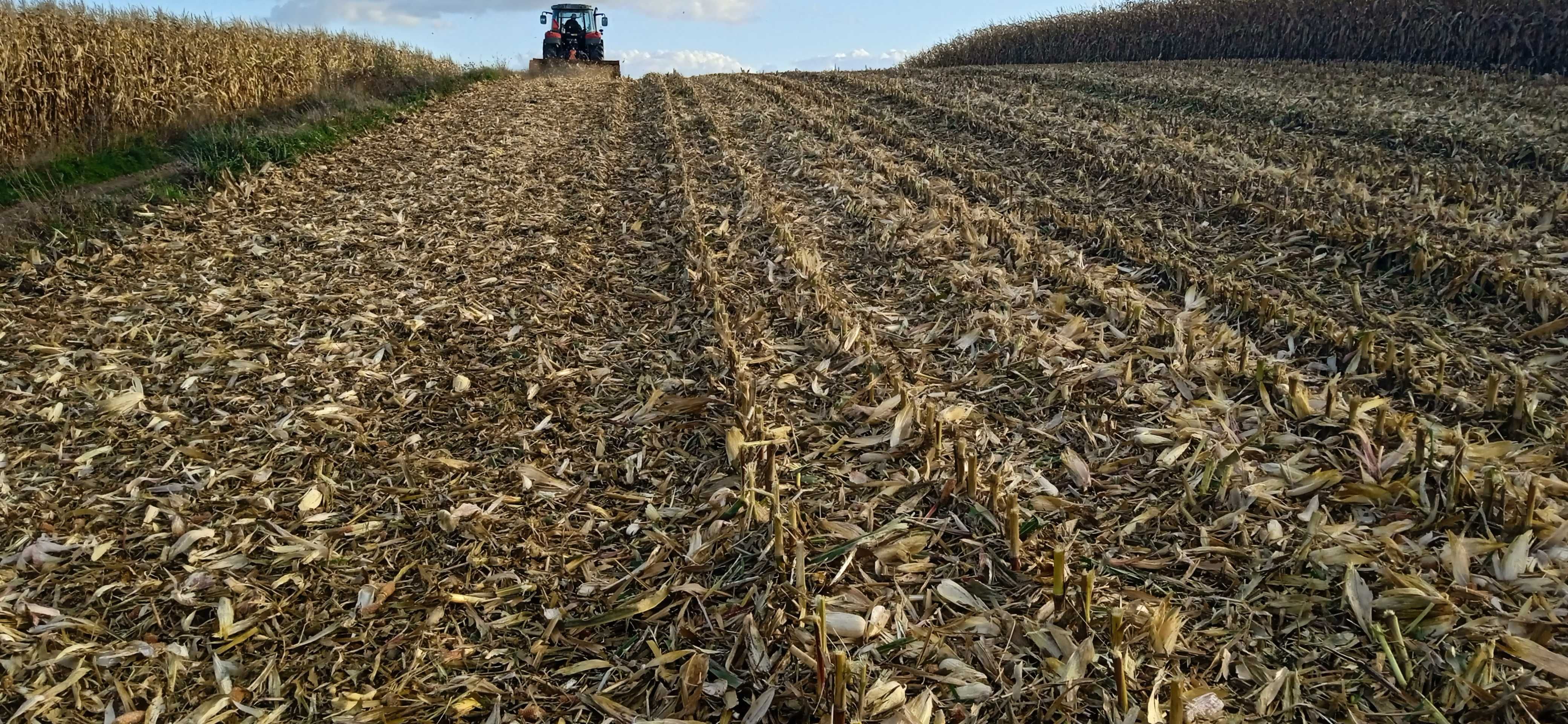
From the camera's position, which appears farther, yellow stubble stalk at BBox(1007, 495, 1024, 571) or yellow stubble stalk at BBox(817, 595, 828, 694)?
yellow stubble stalk at BBox(1007, 495, 1024, 571)

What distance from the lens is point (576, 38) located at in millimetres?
25094

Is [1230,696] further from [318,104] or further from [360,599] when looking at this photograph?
[318,104]

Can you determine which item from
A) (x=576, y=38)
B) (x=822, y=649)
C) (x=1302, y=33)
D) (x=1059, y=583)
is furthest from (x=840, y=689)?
(x=576, y=38)

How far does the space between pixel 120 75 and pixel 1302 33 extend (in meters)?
20.2

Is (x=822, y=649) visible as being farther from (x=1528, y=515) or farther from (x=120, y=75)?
(x=120, y=75)

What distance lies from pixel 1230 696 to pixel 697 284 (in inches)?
158

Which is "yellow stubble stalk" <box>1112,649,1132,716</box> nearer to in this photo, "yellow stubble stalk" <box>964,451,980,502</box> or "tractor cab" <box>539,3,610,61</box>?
"yellow stubble stalk" <box>964,451,980,502</box>

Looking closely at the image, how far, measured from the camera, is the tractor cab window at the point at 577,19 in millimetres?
25266

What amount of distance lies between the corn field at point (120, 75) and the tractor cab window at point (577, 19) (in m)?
12.5

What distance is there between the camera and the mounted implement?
23.9m

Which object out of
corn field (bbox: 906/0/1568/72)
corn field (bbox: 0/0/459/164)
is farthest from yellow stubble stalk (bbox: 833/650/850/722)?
corn field (bbox: 906/0/1568/72)

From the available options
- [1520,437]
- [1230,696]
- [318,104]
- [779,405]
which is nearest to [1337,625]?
[1230,696]

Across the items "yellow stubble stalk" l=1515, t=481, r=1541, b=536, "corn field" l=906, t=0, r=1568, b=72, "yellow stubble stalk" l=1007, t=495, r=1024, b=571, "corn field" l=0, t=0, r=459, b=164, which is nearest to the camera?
"yellow stubble stalk" l=1515, t=481, r=1541, b=536

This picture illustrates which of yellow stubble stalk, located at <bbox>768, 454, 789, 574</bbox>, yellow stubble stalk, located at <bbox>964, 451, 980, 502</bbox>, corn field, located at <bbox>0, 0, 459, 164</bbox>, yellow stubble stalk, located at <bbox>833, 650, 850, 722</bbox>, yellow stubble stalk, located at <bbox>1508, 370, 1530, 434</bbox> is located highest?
corn field, located at <bbox>0, 0, 459, 164</bbox>
